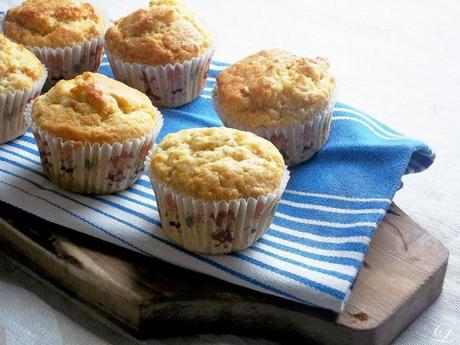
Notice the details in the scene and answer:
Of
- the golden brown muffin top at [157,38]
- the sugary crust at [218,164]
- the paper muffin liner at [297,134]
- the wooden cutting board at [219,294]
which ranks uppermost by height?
the sugary crust at [218,164]

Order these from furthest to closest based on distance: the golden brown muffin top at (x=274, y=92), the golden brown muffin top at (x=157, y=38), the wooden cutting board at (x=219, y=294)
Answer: the golden brown muffin top at (x=157, y=38) → the golden brown muffin top at (x=274, y=92) → the wooden cutting board at (x=219, y=294)

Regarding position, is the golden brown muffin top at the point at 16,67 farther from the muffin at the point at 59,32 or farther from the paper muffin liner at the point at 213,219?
the paper muffin liner at the point at 213,219

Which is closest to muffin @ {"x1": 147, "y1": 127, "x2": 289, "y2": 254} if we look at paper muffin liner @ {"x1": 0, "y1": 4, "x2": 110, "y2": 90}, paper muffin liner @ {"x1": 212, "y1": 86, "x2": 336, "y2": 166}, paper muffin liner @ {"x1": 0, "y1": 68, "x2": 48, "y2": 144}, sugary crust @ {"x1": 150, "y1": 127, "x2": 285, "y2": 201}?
sugary crust @ {"x1": 150, "y1": 127, "x2": 285, "y2": 201}

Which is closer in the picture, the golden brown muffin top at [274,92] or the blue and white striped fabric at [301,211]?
the blue and white striped fabric at [301,211]

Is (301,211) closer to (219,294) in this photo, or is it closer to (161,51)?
(219,294)

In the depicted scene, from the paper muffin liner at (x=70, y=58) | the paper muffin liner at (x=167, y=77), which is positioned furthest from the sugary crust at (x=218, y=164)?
the paper muffin liner at (x=70, y=58)

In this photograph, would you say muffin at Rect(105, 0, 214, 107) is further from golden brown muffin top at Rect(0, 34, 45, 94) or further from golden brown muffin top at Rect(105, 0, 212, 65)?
golden brown muffin top at Rect(0, 34, 45, 94)

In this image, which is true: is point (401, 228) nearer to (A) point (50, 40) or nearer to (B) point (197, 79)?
(B) point (197, 79)

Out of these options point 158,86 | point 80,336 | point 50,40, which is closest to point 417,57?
point 158,86
